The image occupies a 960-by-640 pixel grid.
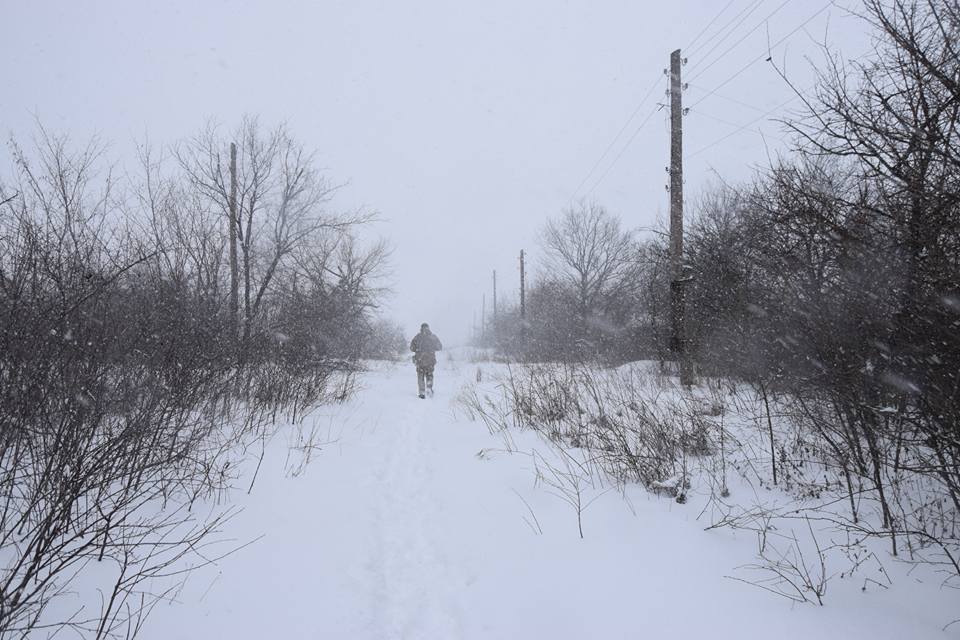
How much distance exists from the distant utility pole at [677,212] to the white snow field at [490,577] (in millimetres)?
5666

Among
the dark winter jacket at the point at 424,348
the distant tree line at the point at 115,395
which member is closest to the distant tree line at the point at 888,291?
the distant tree line at the point at 115,395

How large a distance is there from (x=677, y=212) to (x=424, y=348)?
6.62 m

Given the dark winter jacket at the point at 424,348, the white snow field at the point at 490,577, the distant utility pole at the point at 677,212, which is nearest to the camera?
the white snow field at the point at 490,577

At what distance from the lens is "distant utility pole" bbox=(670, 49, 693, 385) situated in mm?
8359

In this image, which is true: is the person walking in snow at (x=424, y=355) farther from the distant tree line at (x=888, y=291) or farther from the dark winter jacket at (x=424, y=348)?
the distant tree line at (x=888, y=291)

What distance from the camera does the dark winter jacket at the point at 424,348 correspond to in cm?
1038

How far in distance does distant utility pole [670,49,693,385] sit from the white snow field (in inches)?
223

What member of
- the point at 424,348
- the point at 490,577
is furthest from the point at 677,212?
the point at 490,577

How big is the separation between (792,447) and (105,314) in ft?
18.7

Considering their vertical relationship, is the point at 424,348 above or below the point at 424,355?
above

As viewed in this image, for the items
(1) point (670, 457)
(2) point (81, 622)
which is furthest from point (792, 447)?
(2) point (81, 622)

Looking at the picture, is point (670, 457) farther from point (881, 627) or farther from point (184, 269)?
point (184, 269)

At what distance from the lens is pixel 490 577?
2.63 metres

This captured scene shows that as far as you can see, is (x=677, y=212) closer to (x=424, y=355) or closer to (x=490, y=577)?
(x=424, y=355)
